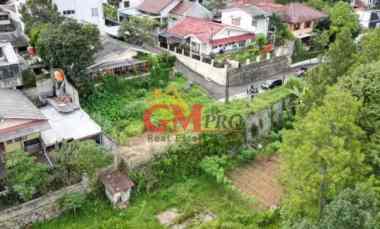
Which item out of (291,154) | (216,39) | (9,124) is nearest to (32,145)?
(9,124)

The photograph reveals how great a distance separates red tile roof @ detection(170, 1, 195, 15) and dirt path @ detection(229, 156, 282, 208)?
20.6 metres

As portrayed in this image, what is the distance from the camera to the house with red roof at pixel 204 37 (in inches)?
1235

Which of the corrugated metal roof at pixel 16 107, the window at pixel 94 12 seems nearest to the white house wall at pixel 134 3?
the window at pixel 94 12

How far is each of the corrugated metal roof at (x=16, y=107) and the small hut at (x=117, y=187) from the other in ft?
14.6

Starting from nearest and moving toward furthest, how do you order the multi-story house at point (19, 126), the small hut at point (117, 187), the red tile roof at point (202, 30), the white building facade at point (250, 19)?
the small hut at point (117, 187) < the multi-story house at point (19, 126) < the red tile roof at point (202, 30) < the white building facade at point (250, 19)

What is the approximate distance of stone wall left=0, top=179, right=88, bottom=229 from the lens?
619 inches

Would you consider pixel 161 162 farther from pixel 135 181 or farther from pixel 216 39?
pixel 216 39

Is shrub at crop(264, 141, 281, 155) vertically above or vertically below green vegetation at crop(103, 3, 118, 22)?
below

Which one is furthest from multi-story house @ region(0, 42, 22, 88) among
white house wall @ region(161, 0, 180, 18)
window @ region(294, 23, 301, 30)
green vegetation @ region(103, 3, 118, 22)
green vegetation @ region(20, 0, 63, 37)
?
window @ region(294, 23, 301, 30)

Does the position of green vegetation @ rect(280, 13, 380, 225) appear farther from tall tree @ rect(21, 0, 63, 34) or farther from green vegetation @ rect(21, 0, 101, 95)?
tall tree @ rect(21, 0, 63, 34)

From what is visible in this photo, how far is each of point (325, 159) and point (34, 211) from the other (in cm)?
1221

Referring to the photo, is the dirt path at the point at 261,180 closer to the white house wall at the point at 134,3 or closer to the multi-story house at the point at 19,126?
the multi-story house at the point at 19,126

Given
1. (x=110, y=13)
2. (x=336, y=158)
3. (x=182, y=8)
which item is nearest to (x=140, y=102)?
(x=336, y=158)
